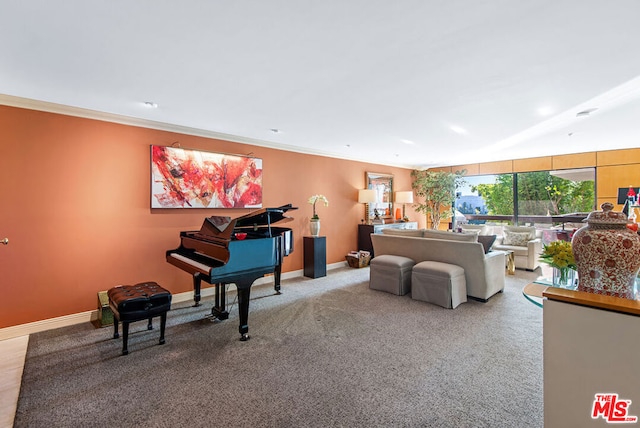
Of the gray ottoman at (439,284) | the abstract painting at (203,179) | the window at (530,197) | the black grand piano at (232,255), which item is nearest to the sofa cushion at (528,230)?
the window at (530,197)


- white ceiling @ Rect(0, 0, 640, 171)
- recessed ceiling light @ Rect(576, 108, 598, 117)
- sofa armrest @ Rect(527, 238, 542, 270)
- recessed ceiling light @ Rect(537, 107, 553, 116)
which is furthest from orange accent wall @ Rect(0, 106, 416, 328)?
sofa armrest @ Rect(527, 238, 542, 270)

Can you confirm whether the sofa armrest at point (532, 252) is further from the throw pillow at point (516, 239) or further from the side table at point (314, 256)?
the side table at point (314, 256)

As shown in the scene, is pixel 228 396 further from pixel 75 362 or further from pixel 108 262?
pixel 108 262

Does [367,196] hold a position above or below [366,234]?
above

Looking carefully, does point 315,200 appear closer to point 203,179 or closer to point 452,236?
point 203,179

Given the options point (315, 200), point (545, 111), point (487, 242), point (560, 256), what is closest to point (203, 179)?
point (315, 200)

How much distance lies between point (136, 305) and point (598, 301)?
3.19 metres

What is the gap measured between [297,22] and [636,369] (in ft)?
7.66

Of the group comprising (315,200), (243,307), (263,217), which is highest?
(315,200)

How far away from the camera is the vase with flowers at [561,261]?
206 centimetres

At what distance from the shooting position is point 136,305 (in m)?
2.67

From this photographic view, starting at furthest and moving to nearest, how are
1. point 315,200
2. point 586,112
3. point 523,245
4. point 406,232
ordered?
point 523,245
point 315,200
point 406,232
point 586,112

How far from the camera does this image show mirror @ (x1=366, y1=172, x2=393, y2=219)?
7062 millimetres

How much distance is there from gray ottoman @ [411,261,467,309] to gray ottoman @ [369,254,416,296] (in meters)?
0.22
